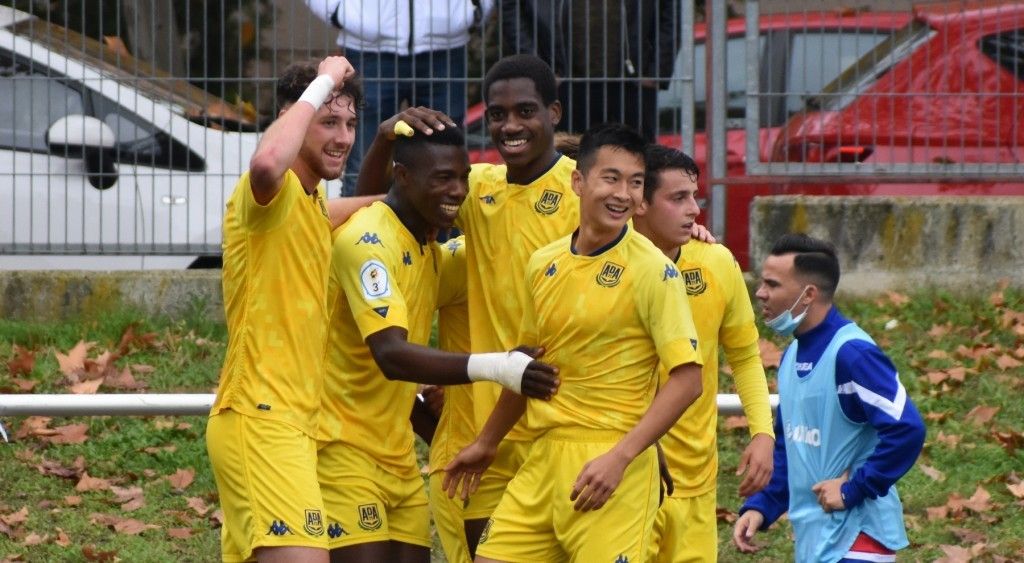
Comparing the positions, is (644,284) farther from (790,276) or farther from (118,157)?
(118,157)

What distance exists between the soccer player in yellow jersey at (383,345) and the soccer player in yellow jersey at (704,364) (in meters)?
0.82

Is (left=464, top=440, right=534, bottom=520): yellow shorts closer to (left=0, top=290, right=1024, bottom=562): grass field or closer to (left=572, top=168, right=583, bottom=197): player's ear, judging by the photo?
(left=572, top=168, right=583, bottom=197): player's ear

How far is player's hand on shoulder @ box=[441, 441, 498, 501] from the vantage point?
6553 millimetres

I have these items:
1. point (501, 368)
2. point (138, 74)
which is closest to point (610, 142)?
point (501, 368)

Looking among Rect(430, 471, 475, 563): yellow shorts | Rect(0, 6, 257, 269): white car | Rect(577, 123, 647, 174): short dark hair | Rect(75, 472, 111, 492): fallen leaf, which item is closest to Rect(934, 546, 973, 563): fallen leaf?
Rect(430, 471, 475, 563): yellow shorts

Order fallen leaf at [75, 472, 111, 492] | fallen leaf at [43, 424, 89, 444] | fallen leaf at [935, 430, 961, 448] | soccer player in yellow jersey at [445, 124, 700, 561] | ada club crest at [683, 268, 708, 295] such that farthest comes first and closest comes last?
1. fallen leaf at [43, 424, 89, 444]
2. fallen leaf at [935, 430, 961, 448]
3. fallen leaf at [75, 472, 111, 492]
4. ada club crest at [683, 268, 708, 295]
5. soccer player in yellow jersey at [445, 124, 700, 561]

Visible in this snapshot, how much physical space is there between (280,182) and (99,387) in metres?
4.53

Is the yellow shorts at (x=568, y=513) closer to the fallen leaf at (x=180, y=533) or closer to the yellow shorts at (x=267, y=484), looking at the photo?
the yellow shorts at (x=267, y=484)

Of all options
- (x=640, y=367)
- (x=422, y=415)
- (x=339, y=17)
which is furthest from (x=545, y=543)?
(x=339, y=17)

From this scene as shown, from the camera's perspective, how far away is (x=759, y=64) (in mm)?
11398

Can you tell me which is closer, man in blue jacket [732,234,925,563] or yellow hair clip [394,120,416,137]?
man in blue jacket [732,234,925,563]

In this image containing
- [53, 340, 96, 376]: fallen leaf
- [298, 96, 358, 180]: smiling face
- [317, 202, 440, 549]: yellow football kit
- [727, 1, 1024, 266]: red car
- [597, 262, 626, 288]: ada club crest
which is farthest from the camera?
[727, 1, 1024, 266]: red car

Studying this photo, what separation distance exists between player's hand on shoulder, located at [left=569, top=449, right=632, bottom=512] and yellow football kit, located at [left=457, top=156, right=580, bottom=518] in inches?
28.4

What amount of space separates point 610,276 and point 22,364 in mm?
5220
